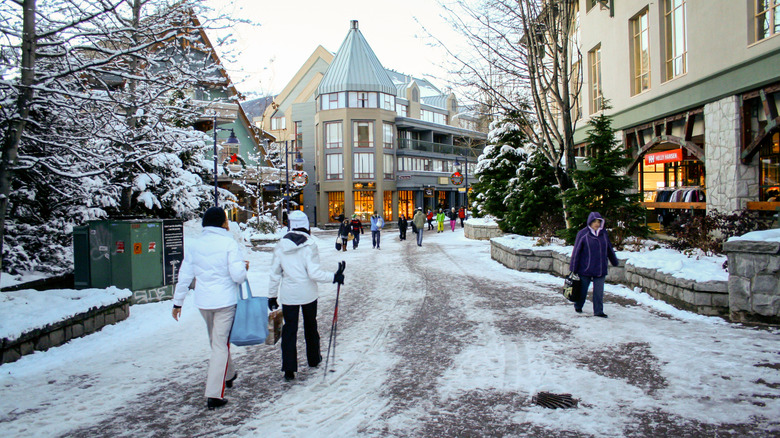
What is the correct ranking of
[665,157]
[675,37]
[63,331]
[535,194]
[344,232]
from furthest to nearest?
[344,232] < [535,194] < [675,37] < [665,157] < [63,331]

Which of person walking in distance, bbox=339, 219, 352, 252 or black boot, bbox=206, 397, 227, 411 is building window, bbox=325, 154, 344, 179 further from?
black boot, bbox=206, 397, 227, 411

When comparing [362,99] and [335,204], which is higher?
[362,99]

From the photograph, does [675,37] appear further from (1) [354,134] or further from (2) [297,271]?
(1) [354,134]

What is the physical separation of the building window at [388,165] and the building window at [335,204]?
535 cm

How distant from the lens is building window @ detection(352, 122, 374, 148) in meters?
51.7

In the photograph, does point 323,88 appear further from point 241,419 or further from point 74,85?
point 241,419

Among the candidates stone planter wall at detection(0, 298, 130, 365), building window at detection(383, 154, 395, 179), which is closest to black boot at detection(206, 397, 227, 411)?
stone planter wall at detection(0, 298, 130, 365)

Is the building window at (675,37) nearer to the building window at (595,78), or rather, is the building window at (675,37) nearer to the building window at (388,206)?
the building window at (595,78)

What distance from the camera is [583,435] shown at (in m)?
3.86

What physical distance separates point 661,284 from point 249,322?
700 centimetres

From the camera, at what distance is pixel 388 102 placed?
53.4 m

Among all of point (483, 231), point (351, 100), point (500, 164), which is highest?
point (351, 100)

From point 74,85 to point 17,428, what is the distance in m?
6.82

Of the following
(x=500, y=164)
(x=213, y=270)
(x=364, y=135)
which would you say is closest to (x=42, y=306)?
(x=213, y=270)
